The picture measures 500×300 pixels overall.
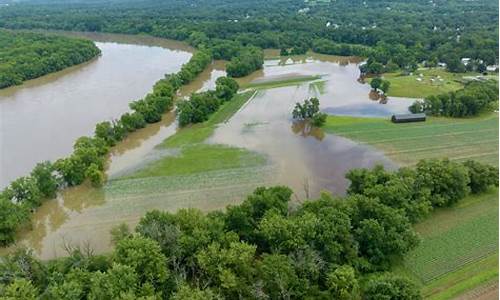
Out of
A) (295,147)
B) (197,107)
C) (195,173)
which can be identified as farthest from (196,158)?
(197,107)

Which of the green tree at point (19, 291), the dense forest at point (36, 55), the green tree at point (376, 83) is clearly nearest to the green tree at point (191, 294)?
the green tree at point (19, 291)

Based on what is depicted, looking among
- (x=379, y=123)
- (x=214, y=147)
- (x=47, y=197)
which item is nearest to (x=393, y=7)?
(x=379, y=123)

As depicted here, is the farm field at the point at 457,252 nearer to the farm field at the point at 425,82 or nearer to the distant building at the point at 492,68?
the farm field at the point at 425,82

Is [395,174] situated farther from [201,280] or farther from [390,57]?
[390,57]

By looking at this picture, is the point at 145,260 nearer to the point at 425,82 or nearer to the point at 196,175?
the point at 196,175

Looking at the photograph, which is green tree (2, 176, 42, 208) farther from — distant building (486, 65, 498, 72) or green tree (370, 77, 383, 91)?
distant building (486, 65, 498, 72)

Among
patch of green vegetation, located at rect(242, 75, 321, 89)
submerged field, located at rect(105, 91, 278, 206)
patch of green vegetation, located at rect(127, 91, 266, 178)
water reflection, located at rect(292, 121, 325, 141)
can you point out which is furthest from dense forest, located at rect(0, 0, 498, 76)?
submerged field, located at rect(105, 91, 278, 206)
